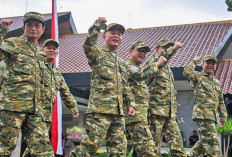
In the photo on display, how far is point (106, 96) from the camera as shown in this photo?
4633mm

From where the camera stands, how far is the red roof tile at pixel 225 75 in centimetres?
1132

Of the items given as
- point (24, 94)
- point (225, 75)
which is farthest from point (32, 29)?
point (225, 75)

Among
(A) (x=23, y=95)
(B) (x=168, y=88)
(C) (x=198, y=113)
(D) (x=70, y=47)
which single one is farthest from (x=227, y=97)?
(A) (x=23, y=95)

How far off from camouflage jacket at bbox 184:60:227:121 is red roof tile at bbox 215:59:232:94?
435cm

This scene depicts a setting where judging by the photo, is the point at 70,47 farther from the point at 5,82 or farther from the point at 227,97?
the point at 5,82

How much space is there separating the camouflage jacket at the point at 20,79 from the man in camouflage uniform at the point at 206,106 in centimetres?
321

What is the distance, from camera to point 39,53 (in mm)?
4547

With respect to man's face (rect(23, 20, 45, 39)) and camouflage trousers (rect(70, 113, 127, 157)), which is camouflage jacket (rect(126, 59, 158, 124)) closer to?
camouflage trousers (rect(70, 113, 127, 157))

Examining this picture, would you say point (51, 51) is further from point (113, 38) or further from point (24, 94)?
point (24, 94)

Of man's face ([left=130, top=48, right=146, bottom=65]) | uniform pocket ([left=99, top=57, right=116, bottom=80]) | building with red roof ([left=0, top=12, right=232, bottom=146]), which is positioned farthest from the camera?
building with red roof ([left=0, top=12, right=232, bottom=146])

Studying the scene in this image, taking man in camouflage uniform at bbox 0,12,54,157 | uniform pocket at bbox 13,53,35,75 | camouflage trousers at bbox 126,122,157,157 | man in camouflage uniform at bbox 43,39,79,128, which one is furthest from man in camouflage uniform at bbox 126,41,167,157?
uniform pocket at bbox 13,53,35,75

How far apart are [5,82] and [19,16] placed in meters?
14.0

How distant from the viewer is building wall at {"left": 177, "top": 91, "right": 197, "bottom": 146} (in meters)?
13.1

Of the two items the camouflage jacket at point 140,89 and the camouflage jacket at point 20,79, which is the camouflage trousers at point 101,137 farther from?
the camouflage jacket at point 140,89
